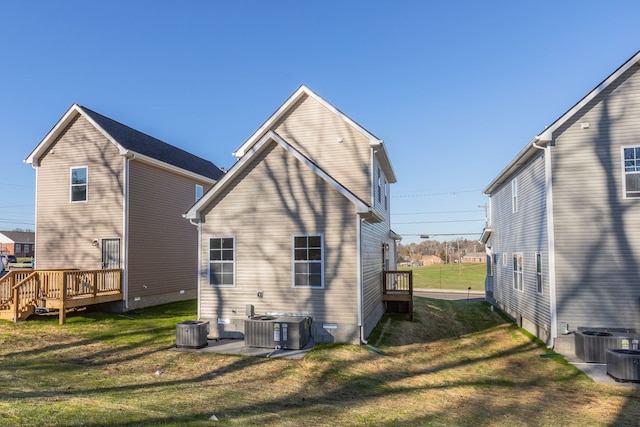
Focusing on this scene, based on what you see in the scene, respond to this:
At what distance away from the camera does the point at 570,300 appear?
12.5m

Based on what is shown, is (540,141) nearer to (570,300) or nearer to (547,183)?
(547,183)

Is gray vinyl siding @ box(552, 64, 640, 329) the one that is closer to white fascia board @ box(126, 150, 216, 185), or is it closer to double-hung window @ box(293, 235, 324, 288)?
double-hung window @ box(293, 235, 324, 288)

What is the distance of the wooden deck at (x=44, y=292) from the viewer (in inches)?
600

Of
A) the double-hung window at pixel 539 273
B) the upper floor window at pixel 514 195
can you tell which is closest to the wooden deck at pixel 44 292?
the double-hung window at pixel 539 273

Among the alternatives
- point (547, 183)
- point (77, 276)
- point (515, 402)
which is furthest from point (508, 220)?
point (77, 276)

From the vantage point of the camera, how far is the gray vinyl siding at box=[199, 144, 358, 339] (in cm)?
1267

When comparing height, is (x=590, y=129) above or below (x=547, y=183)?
above

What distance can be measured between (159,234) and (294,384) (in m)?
13.8

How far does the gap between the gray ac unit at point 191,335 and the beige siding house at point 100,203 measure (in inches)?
279

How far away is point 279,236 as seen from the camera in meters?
13.3

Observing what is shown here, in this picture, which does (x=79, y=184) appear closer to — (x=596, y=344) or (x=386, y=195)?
(x=386, y=195)

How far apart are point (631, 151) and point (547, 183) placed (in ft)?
7.98

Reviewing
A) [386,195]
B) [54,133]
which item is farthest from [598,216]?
[54,133]

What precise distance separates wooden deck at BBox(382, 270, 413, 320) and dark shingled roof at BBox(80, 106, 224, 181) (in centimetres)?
1217
